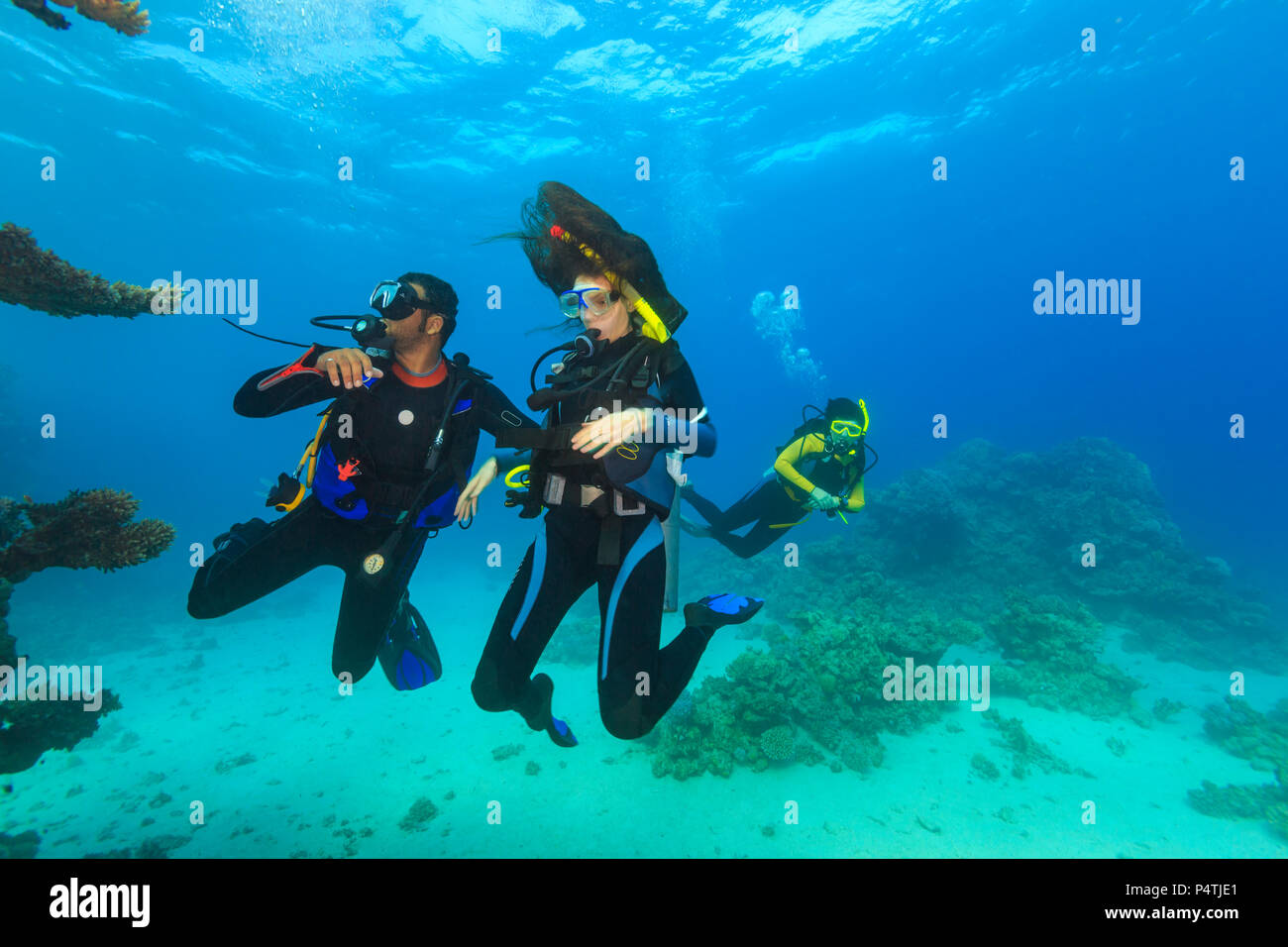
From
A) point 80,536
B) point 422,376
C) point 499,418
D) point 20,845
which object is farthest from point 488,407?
point 20,845

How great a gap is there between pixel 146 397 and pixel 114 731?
150m

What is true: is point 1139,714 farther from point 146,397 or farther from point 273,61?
point 146,397

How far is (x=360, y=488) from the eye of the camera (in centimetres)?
400

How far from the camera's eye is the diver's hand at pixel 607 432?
2686 mm

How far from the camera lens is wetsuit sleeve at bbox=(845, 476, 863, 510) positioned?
749 cm

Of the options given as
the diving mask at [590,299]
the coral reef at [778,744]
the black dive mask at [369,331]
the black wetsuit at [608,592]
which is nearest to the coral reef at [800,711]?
the coral reef at [778,744]

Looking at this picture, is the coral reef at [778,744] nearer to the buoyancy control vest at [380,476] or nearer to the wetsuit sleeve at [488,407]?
the buoyancy control vest at [380,476]

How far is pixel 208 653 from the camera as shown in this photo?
1471 cm

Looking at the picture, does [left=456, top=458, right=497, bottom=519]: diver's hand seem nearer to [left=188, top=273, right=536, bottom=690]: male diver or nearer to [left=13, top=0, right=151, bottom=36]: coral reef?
[left=188, top=273, right=536, bottom=690]: male diver

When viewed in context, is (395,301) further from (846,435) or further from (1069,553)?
(1069,553)

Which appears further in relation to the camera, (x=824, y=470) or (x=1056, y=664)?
(x=1056, y=664)

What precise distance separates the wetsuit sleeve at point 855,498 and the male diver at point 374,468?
17.8ft

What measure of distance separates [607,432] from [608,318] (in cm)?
137
